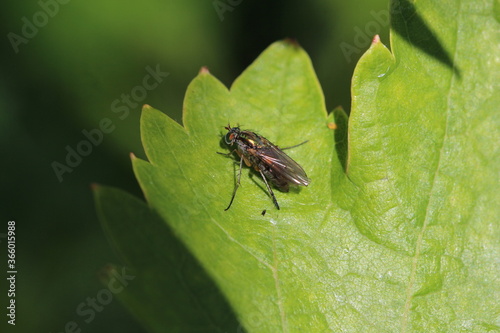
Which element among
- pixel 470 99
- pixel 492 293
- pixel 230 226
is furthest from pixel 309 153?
pixel 492 293

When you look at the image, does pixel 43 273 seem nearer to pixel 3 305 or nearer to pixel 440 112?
pixel 3 305

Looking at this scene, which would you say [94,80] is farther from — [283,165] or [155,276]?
[155,276]

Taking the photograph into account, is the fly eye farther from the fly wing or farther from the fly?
the fly wing

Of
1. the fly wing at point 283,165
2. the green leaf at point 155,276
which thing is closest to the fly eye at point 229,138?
the fly wing at point 283,165

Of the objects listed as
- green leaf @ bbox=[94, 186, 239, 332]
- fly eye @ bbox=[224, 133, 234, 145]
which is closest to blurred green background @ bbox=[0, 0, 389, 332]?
fly eye @ bbox=[224, 133, 234, 145]

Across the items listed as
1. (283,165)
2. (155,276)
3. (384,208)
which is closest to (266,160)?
(283,165)
